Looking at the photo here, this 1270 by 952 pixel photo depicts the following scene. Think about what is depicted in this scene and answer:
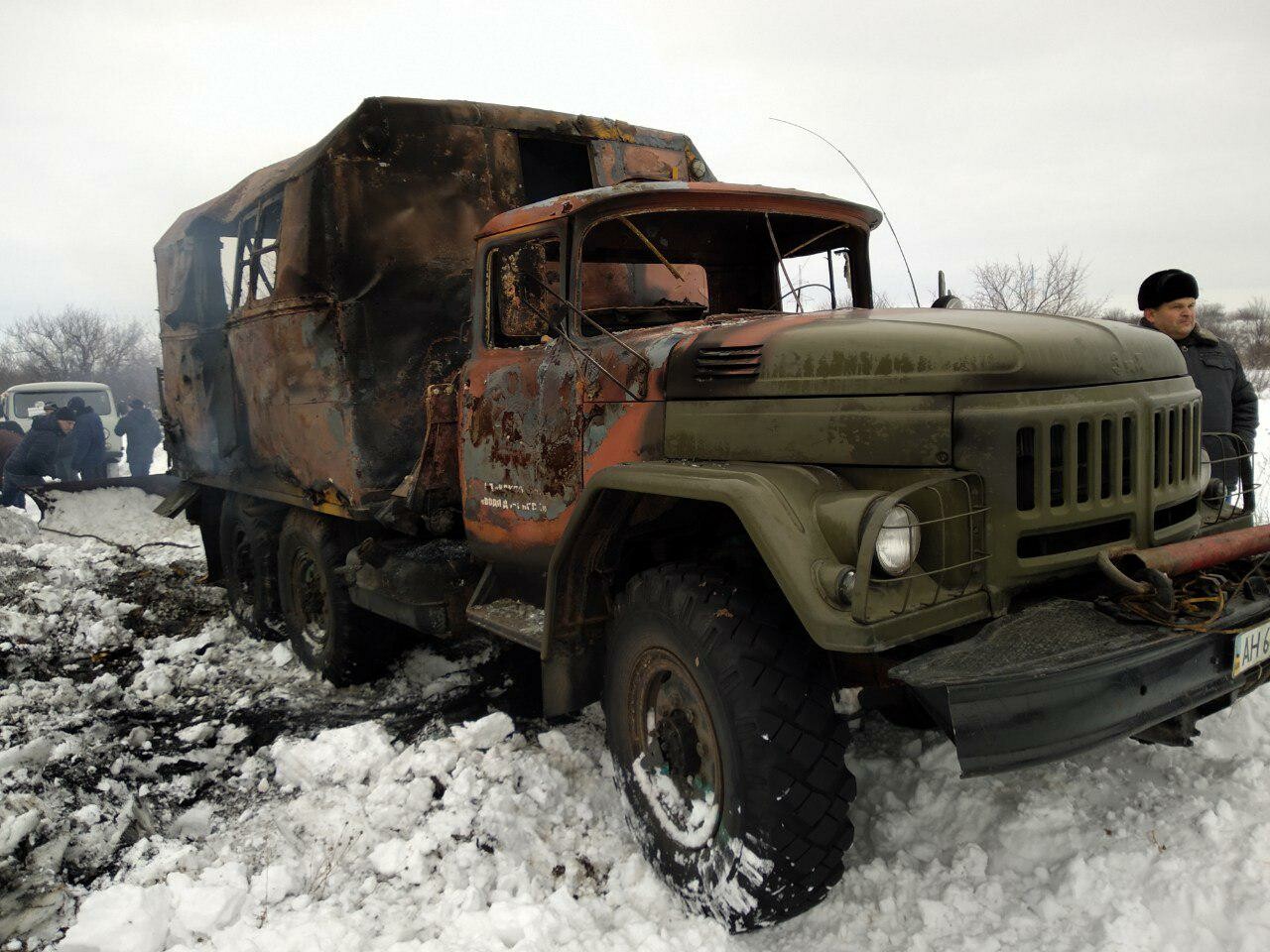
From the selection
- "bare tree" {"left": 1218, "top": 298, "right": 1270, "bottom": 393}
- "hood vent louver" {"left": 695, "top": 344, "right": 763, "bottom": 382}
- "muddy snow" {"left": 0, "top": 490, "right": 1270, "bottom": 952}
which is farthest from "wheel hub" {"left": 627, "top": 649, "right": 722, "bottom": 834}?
"bare tree" {"left": 1218, "top": 298, "right": 1270, "bottom": 393}

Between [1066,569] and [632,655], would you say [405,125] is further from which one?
[1066,569]

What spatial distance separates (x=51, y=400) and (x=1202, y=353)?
17760 millimetres

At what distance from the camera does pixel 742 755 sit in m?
2.62

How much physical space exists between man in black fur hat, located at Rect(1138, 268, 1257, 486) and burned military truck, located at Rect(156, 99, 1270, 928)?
746mm

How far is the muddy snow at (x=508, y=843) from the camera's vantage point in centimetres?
272

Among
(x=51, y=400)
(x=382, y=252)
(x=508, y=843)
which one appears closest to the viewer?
(x=508, y=843)

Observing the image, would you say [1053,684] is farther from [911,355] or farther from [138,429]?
[138,429]

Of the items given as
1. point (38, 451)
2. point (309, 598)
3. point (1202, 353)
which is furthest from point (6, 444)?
point (1202, 353)

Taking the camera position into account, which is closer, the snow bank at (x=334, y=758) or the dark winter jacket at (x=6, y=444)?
the snow bank at (x=334, y=758)

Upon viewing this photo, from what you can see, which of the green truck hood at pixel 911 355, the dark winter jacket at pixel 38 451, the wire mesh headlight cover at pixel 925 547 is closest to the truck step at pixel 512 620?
the green truck hood at pixel 911 355

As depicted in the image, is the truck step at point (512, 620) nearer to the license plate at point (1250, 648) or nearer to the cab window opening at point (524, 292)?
the cab window opening at point (524, 292)

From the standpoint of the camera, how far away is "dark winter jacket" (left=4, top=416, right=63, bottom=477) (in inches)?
429

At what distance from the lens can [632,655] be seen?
3.11 m

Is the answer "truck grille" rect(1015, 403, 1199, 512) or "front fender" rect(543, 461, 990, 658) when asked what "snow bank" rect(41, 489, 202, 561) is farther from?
"truck grille" rect(1015, 403, 1199, 512)
